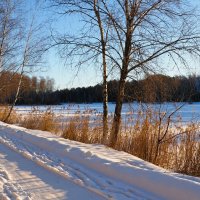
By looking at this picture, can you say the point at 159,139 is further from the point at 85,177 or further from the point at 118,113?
the point at 118,113

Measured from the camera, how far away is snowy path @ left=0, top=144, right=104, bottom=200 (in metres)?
4.45

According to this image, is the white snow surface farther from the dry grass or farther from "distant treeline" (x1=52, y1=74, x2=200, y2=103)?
"distant treeline" (x1=52, y1=74, x2=200, y2=103)

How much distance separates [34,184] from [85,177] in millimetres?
718

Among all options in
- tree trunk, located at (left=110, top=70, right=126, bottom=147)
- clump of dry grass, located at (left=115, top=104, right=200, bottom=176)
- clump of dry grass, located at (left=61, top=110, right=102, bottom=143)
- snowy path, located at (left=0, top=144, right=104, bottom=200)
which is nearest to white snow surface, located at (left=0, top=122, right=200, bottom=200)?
snowy path, located at (left=0, top=144, right=104, bottom=200)

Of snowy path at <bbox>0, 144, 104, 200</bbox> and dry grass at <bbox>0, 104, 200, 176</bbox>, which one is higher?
dry grass at <bbox>0, 104, 200, 176</bbox>

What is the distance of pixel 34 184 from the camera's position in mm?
4941

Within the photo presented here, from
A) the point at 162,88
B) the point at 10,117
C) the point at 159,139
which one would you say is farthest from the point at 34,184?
the point at 10,117

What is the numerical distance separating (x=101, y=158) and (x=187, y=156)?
1.55 meters

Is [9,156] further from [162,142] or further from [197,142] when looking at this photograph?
[197,142]

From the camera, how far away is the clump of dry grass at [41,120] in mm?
12688

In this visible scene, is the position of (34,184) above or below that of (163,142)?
below

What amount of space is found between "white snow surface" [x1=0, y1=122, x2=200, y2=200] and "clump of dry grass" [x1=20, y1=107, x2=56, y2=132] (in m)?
5.30

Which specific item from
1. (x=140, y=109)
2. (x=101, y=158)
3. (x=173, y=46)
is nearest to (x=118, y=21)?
(x=173, y=46)

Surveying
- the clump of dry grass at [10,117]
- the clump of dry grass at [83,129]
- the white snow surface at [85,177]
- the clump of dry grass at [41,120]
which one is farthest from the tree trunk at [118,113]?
the clump of dry grass at [10,117]
